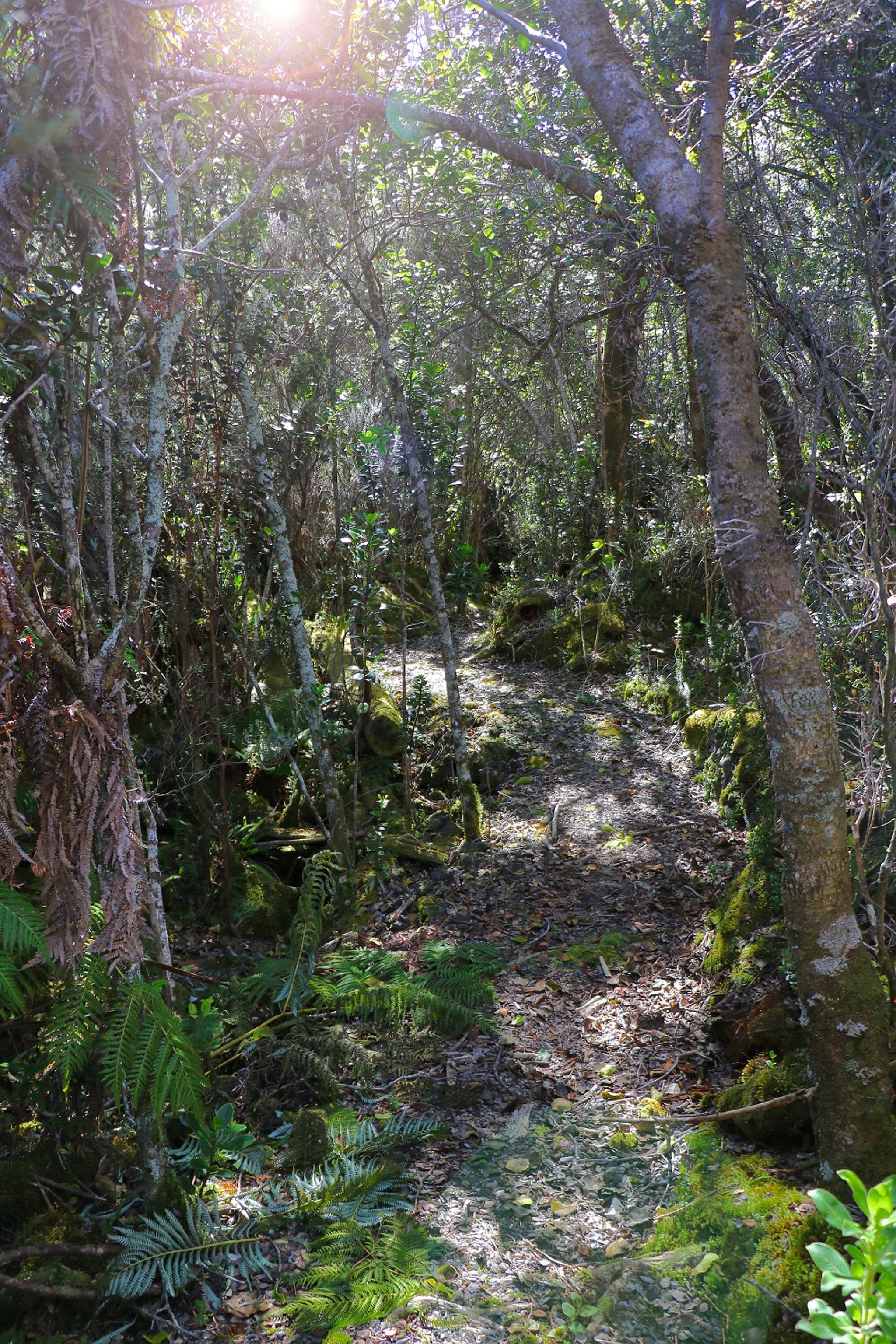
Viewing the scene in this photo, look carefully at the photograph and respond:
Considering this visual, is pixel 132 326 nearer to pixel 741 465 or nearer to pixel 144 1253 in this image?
pixel 741 465

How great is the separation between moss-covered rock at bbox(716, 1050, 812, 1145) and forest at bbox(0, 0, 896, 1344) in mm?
24

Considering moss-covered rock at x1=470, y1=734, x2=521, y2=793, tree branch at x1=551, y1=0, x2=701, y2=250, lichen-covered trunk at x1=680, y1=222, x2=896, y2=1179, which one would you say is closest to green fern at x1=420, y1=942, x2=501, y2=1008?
lichen-covered trunk at x1=680, y1=222, x2=896, y2=1179

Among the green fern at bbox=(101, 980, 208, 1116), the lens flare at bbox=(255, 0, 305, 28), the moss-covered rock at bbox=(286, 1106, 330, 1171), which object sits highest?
the lens flare at bbox=(255, 0, 305, 28)

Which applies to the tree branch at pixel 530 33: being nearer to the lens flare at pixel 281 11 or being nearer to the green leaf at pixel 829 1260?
the lens flare at pixel 281 11

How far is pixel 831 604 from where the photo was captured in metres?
3.46

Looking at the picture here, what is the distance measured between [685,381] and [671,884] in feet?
14.6

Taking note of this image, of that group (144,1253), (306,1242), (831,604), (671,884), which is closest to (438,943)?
(671,884)

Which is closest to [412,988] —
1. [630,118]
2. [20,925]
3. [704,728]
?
[20,925]

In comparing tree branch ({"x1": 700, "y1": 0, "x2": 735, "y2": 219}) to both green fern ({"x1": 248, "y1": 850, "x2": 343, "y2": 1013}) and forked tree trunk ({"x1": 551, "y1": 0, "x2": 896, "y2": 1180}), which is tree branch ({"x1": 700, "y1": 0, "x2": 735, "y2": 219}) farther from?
green fern ({"x1": 248, "y1": 850, "x2": 343, "y2": 1013})

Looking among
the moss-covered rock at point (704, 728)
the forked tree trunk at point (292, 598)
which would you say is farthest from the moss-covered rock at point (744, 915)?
the forked tree trunk at point (292, 598)

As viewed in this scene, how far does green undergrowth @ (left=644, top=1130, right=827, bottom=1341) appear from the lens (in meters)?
2.32

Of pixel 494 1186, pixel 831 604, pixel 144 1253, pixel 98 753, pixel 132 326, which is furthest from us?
pixel 132 326

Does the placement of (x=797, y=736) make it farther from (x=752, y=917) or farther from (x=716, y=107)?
(x=716, y=107)

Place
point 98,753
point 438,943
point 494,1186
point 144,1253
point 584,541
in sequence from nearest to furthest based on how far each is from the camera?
1. point 98,753
2. point 144,1253
3. point 494,1186
4. point 438,943
5. point 584,541
